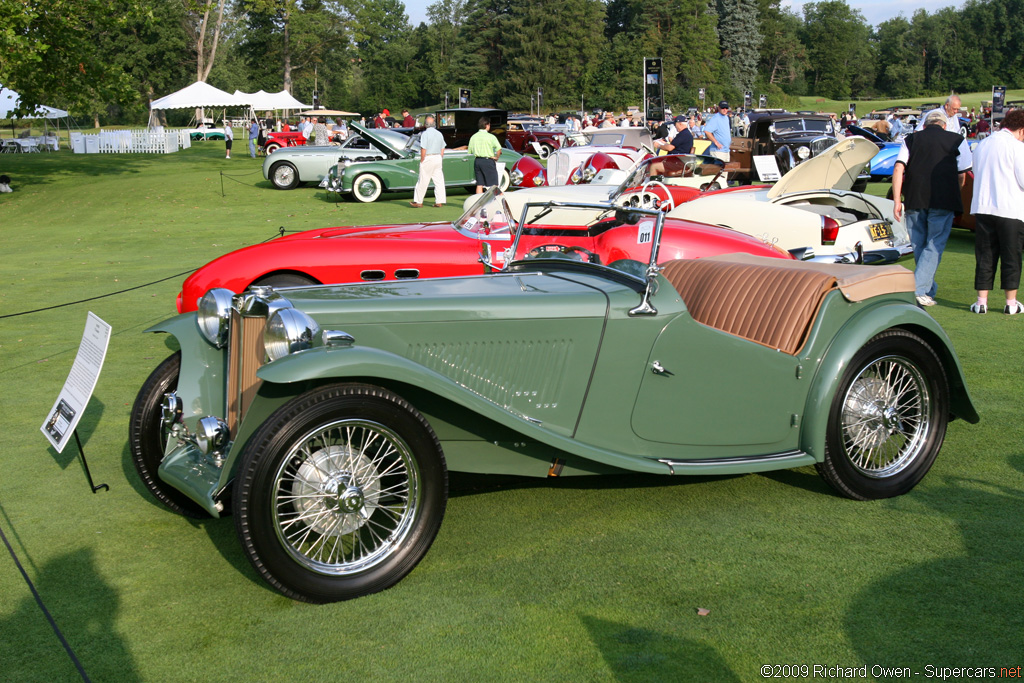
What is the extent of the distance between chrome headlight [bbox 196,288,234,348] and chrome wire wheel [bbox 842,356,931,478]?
302cm

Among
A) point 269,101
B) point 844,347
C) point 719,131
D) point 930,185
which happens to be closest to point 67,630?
point 844,347

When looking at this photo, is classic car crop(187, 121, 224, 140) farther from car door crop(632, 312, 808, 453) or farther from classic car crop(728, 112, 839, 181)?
car door crop(632, 312, 808, 453)

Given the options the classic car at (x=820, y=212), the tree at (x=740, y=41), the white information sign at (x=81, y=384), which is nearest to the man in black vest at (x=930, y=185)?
the classic car at (x=820, y=212)

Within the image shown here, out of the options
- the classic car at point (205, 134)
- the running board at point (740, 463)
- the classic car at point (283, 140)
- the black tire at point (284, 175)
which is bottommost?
the running board at point (740, 463)

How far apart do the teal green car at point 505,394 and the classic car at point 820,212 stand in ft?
16.4

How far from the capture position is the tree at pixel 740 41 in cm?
9562

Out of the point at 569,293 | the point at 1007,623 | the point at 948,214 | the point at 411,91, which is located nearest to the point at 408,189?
the point at 948,214

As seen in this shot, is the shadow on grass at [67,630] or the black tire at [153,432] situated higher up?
the black tire at [153,432]

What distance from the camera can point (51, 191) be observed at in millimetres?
21984

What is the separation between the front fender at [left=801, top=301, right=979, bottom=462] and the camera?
13.2 ft

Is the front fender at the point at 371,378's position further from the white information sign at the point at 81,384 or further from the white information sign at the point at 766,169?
the white information sign at the point at 766,169

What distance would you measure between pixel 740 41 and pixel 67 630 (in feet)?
338

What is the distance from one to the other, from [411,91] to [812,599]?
100572 mm

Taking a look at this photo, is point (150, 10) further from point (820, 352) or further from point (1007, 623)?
point (1007, 623)
